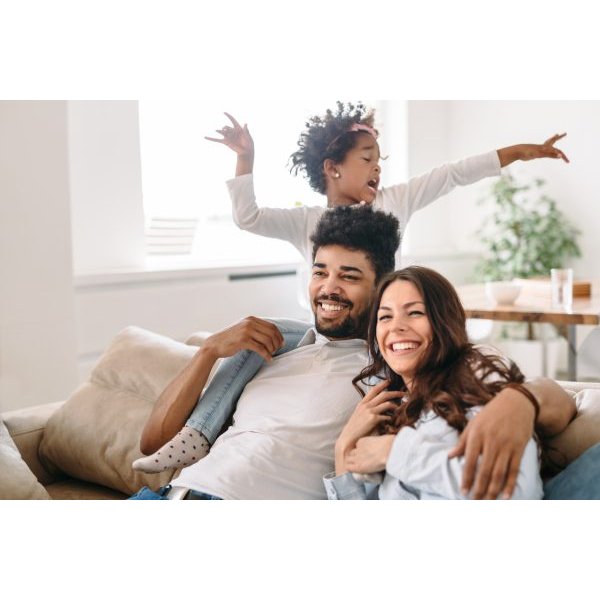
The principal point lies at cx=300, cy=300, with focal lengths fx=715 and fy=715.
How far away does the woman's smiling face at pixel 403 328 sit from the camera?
43.2 inches

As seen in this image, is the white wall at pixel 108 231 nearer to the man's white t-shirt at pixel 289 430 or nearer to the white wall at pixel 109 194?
the white wall at pixel 109 194

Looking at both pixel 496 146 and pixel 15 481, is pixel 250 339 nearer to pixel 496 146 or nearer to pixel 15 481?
pixel 15 481

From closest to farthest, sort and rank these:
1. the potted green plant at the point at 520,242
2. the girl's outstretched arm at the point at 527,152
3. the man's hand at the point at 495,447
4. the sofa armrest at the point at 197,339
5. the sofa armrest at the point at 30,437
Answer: the man's hand at the point at 495,447 < the girl's outstretched arm at the point at 527,152 < the sofa armrest at the point at 30,437 < the sofa armrest at the point at 197,339 < the potted green plant at the point at 520,242

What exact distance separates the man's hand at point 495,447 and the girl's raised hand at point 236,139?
74 centimetres

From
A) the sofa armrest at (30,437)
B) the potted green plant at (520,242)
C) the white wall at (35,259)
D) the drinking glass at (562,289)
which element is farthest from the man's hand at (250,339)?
the potted green plant at (520,242)

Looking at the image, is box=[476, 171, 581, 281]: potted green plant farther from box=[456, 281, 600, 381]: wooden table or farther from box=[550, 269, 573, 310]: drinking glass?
box=[550, 269, 573, 310]: drinking glass

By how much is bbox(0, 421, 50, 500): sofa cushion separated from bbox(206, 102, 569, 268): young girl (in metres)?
0.69

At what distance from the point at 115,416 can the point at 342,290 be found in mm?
746

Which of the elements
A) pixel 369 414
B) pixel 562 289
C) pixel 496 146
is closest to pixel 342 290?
pixel 369 414

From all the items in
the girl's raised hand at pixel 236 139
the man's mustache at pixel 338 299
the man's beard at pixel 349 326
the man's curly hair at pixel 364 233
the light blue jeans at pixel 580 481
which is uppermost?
the girl's raised hand at pixel 236 139

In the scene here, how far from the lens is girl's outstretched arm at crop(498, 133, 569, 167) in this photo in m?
1.35

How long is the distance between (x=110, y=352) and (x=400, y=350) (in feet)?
3.33

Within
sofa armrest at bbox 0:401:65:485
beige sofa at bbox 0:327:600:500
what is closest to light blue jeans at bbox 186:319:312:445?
beige sofa at bbox 0:327:600:500

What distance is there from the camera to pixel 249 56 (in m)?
1.49
